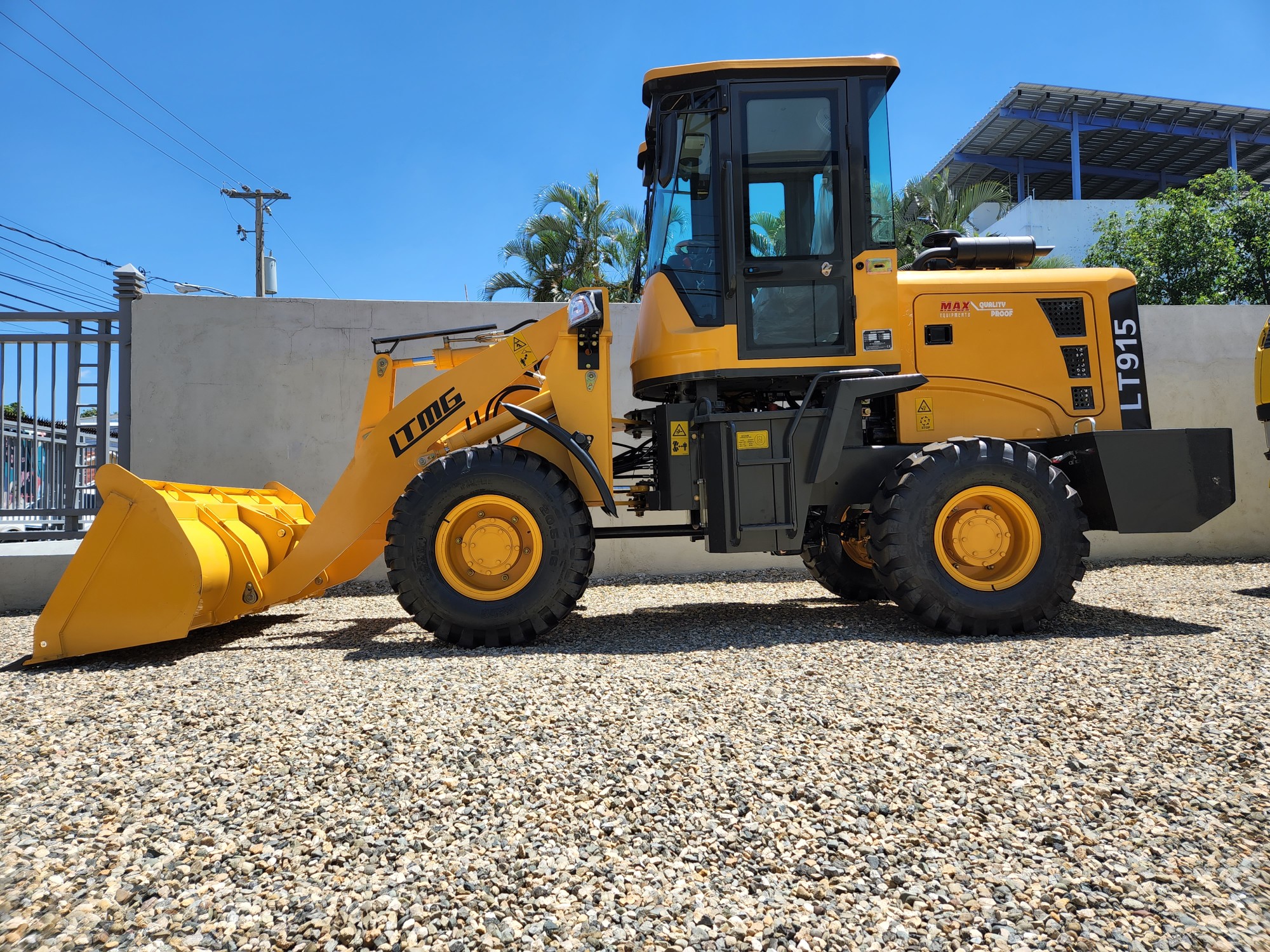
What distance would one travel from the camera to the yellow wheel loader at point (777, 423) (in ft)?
14.6

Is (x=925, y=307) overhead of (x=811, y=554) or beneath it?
overhead

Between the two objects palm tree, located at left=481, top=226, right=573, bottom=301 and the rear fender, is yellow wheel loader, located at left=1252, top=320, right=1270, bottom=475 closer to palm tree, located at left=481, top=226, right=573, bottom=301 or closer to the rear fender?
the rear fender

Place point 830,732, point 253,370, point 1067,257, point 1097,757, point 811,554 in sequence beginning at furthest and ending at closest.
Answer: point 1067,257
point 253,370
point 811,554
point 830,732
point 1097,757

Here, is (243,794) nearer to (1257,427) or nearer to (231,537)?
(231,537)

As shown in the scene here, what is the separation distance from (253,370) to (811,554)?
5.52 m

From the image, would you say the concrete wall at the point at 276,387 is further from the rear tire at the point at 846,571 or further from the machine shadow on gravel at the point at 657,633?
the machine shadow on gravel at the point at 657,633

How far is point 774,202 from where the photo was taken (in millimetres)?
4777

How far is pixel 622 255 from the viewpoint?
59.6 ft

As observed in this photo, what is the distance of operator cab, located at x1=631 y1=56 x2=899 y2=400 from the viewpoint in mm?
4695

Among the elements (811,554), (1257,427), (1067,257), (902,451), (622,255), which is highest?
(1067,257)

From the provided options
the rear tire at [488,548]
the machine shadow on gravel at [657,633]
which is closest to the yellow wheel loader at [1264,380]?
the machine shadow on gravel at [657,633]

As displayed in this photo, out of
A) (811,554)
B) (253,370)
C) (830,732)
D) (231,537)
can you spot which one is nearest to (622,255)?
(253,370)

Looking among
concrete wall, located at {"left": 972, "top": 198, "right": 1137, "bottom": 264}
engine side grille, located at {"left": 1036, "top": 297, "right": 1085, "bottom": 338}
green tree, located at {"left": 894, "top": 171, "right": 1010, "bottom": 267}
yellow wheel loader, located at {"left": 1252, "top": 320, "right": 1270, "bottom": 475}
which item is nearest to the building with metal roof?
concrete wall, located at {"left": 972, "top": 198, "right": 1137, "bottom": 264}

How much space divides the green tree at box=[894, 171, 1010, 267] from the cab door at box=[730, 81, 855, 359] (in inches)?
599
